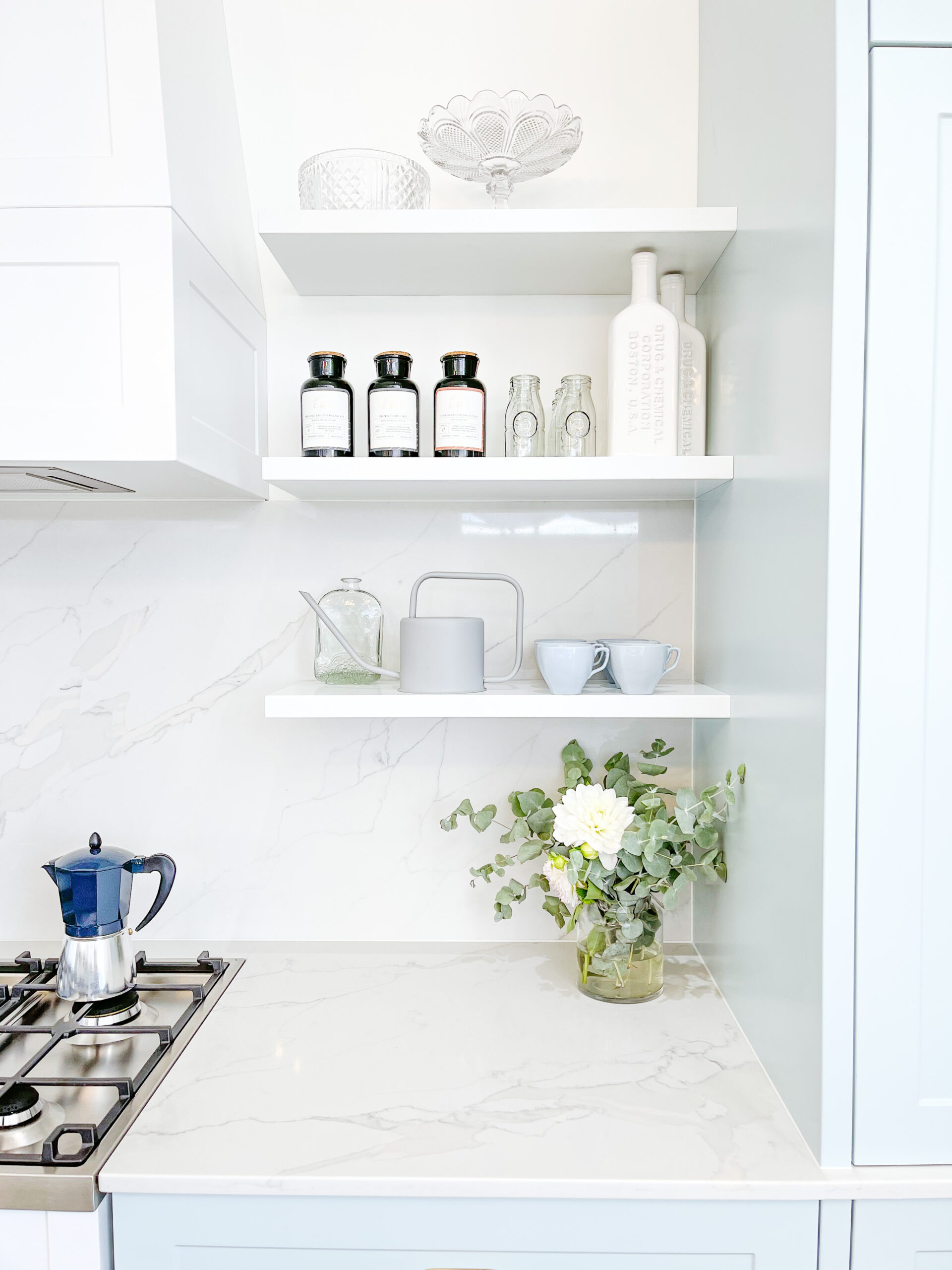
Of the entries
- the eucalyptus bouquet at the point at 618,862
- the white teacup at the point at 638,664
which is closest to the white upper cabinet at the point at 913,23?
the white teacup at the point at 638,664

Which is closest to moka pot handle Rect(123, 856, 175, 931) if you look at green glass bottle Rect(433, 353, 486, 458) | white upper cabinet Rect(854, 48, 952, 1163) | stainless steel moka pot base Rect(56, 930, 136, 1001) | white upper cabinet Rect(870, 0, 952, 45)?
stainless steel moka pot base Rect(56, 930, 136, 1001)

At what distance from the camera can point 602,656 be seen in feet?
4.37

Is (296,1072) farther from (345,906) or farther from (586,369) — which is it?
(586,369)

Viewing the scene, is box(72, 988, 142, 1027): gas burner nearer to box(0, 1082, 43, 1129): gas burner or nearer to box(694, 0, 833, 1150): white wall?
box(0, 1082, 43, 1129): gas burner

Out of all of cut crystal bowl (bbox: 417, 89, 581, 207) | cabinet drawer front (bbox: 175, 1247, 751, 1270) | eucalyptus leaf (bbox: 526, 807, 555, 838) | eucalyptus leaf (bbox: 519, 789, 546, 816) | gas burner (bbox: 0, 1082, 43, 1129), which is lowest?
Answer: cabinet drawer front (bbox: 175, 1247, 751, 1270)

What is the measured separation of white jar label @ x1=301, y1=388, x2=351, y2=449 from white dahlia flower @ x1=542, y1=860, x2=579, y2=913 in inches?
27.1

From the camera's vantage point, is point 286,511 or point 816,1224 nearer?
point 816,1224

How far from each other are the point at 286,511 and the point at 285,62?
74 centimetres

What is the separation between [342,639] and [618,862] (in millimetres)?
511

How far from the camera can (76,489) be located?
54.4 inches

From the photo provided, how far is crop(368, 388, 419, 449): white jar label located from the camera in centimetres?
128

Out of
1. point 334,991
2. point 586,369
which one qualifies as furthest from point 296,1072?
point 586,369

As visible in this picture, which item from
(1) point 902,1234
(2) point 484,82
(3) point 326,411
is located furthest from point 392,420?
(1) point 902,1234

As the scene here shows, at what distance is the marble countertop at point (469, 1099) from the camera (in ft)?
2.99
